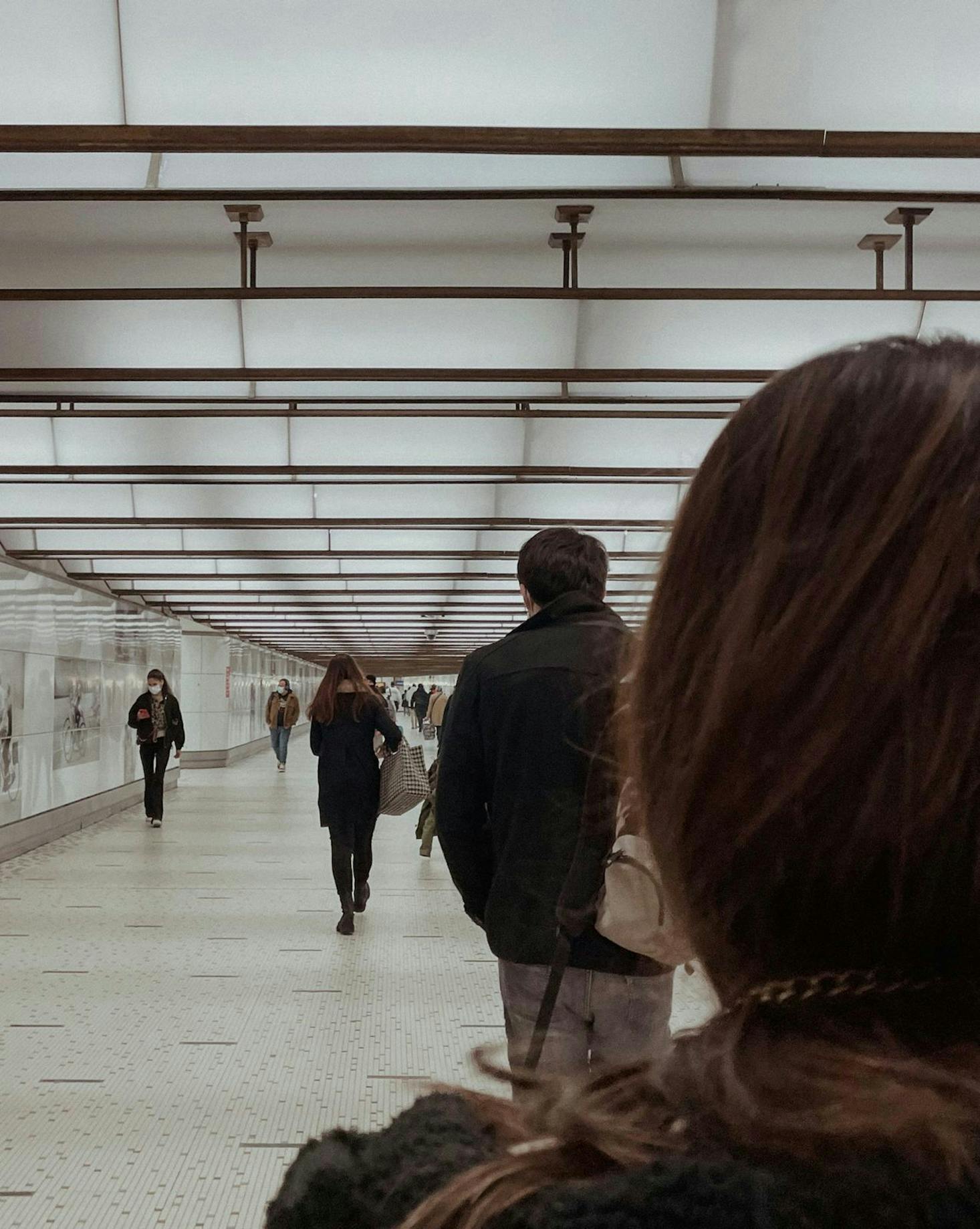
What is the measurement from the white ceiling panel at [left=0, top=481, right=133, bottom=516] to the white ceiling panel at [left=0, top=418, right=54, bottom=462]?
6.04 ft

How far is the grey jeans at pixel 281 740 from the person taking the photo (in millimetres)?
26234

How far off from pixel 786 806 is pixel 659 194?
4.76 meters

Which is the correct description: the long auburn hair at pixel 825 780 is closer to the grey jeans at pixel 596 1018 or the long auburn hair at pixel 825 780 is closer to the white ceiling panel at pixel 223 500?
the grey jeans at pixel 596 1018

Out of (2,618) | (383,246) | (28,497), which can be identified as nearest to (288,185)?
(383,246)

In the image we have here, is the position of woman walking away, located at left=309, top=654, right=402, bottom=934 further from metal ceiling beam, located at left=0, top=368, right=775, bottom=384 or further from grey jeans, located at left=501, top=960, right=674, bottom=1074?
grey jeans, located at left=501, top=960, right=674, bottom=1074

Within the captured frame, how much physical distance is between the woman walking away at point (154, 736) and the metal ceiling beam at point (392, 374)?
835cm

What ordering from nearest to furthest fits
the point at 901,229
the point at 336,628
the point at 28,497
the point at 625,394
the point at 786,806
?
1. the point at 786,806
2. the point at 901,229
3. the point at 625,394
4. the point at 28,497
5. the point at 336,628

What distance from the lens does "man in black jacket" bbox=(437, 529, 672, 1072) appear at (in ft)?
10.0

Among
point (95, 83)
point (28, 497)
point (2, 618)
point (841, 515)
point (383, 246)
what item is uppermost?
point (95, 83)

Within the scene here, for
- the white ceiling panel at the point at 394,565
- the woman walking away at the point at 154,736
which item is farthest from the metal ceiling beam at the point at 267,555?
the woman walking away at the point at 154,736

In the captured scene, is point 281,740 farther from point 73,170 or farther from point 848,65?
point 848,65

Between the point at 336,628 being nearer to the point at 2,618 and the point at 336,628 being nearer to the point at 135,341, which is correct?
the point at 2,618

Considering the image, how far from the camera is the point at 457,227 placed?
18.7ft

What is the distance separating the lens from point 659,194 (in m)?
5.02
